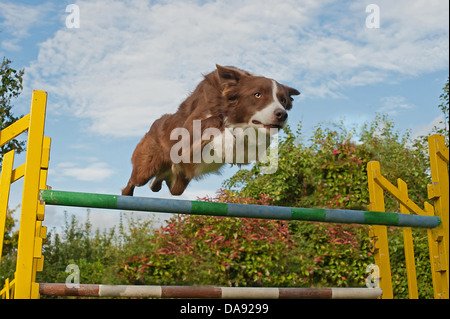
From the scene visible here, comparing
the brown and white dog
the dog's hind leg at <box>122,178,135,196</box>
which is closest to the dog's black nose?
the brown and white dog

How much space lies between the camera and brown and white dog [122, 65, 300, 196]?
2.38 meters

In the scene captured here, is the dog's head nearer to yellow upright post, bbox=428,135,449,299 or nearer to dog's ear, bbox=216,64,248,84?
dog's ear, bbox=216,64,248,84

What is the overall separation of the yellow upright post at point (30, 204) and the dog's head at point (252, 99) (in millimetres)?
914

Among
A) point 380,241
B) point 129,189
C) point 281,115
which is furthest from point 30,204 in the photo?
point 380,241

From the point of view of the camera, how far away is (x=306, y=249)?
17.7ft

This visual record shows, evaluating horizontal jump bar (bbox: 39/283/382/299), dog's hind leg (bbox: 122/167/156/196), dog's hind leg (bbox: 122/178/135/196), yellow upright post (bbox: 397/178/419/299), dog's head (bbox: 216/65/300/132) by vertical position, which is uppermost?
dog's head (bbox: 216/65/300/132)

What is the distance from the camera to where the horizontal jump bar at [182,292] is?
2368 mm

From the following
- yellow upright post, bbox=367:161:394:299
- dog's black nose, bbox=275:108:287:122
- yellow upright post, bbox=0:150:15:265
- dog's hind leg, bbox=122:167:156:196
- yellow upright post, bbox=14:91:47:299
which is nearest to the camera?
yellow upright post, bbox=14:91:47:299

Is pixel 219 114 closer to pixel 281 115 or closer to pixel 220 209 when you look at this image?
pixel 281 115

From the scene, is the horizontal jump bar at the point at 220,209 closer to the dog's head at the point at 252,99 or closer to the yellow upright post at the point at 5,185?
the yellow upright post at the point at 5,185

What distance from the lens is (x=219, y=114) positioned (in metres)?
2.41

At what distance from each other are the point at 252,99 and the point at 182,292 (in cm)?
113
